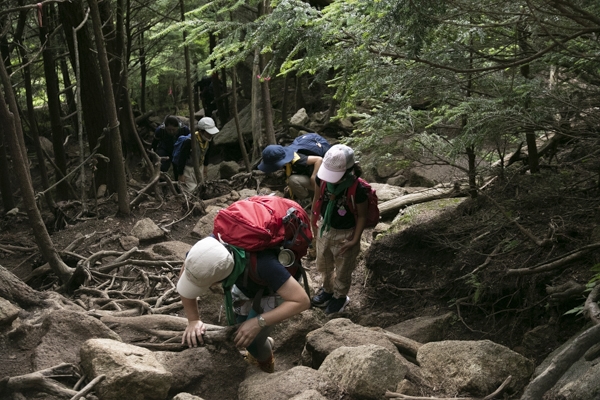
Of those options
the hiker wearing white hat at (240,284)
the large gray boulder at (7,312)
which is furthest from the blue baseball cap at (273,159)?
the large gray boulder at (7,312)

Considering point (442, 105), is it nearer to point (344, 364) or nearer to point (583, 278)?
point (583, 278)

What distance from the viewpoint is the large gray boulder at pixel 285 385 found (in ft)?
13.5

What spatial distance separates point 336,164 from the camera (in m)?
6.14

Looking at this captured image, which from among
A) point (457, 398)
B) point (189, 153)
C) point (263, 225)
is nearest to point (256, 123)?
point (189, 153)

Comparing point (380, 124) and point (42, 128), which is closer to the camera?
point (380, 124)

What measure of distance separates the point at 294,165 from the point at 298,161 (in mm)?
88

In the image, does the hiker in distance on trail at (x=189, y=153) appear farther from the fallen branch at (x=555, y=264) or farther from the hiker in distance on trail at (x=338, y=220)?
the fallen branch at (x=555, y=264)

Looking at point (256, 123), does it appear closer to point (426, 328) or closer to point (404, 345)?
point (426, 328)

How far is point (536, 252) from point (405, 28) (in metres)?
2.58

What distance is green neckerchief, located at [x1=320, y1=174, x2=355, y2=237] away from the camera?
641 cm

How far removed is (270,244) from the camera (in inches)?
164

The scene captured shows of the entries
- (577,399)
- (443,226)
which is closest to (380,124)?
(443,226)

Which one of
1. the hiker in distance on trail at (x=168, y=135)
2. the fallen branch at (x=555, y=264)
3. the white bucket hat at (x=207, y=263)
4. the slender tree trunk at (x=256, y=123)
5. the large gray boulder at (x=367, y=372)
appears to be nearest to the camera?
the white bucket hat at (x=207, y=263)

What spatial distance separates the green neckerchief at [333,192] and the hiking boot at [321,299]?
0.93m
